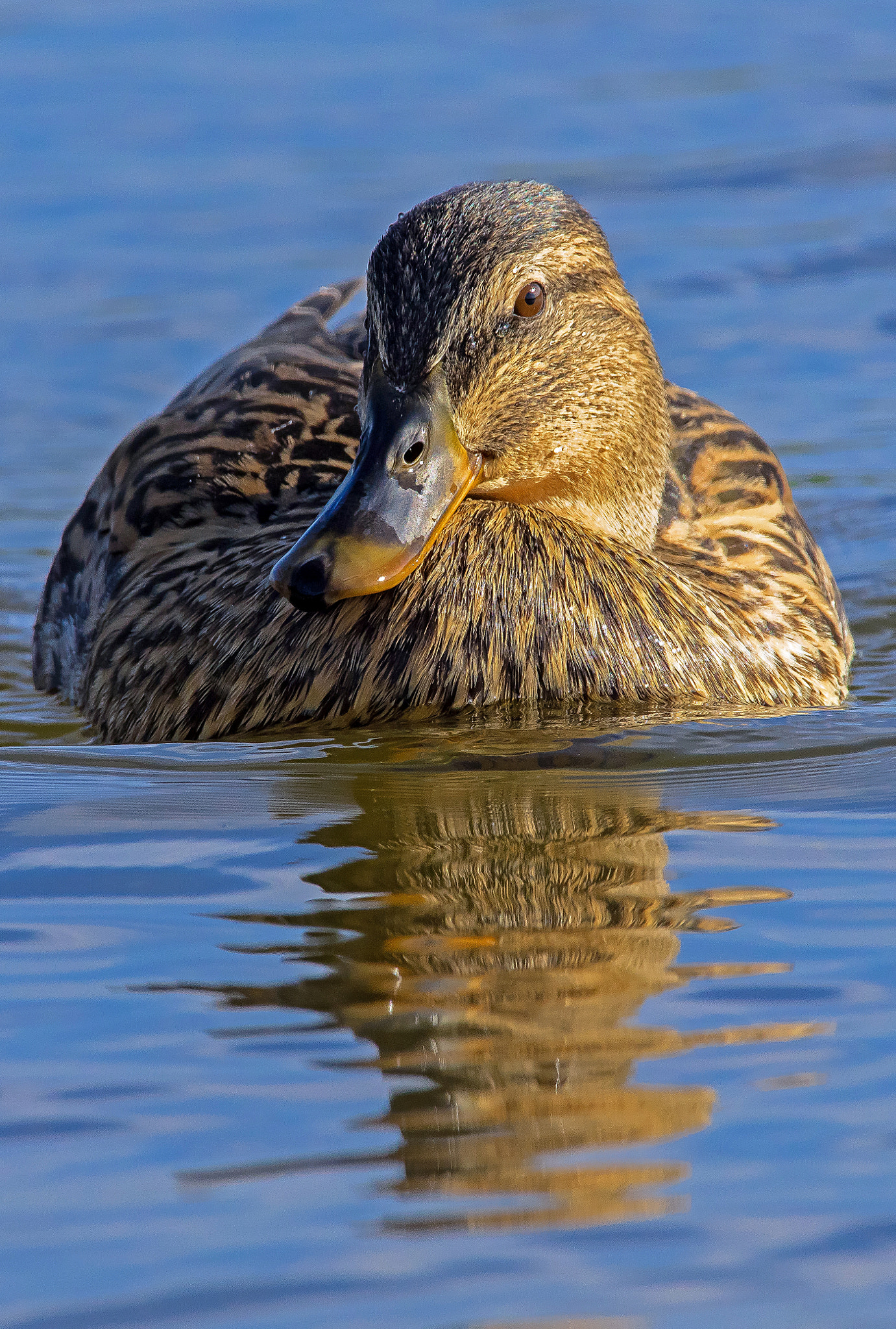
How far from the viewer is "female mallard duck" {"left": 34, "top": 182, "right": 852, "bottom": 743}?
5594mm

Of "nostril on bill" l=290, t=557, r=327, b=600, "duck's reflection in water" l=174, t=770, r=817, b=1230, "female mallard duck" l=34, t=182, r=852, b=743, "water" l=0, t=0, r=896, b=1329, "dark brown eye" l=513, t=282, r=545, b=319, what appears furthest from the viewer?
"dark brown eye" l=513, t=282, r=545, b=319

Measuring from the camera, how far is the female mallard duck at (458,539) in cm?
559

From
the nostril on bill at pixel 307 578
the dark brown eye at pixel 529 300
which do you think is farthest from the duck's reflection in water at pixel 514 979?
the dark brown eye at pixel 529 300

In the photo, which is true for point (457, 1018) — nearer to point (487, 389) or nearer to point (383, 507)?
point (383, 507)

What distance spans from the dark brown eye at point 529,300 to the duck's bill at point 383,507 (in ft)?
1.33

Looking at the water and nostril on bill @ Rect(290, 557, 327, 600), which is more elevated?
nostril on bill @ Rect(290, 557, 327, 600)

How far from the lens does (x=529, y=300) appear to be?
5.93 metres

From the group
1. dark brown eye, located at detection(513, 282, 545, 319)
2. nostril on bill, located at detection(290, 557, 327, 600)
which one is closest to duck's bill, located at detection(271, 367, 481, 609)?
nostril on bill, located at detection(290, 557, 327, 600)

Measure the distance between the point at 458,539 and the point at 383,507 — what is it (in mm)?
435

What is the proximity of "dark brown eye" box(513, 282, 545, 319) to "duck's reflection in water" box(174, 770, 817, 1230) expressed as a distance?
1.42 m

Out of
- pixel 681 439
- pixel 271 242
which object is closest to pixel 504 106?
pixel 271 242

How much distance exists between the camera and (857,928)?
4.07 m

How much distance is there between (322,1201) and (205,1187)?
0.18 meters

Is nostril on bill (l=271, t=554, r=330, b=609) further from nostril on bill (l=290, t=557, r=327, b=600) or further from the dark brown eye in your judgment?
the dark brown eye
